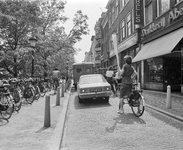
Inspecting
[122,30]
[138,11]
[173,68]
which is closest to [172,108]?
[173,68]

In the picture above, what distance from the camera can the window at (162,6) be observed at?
42.7ft

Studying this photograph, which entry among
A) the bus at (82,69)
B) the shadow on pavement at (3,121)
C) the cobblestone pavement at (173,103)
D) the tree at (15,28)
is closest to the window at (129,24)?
the bus at (82,69)

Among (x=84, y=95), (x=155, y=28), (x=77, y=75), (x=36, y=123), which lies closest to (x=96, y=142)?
(x=36, y=123)

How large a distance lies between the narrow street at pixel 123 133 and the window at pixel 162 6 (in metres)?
9.48

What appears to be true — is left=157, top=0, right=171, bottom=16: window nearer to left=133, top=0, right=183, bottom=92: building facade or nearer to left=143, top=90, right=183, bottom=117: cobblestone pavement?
left=133, top=0, right=183, bottom=92: building facade

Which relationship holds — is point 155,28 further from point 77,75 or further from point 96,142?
point 96,142

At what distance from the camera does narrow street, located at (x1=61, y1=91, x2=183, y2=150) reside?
3.77m

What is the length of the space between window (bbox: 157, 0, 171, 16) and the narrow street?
31.1ft

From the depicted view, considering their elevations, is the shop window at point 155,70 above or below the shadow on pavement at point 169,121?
above

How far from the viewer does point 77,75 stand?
19391 mm

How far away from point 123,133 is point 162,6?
1198 cm

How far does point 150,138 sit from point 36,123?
312 cm

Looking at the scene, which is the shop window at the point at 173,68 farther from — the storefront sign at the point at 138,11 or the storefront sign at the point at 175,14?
the storefront sign at the point at 138,11

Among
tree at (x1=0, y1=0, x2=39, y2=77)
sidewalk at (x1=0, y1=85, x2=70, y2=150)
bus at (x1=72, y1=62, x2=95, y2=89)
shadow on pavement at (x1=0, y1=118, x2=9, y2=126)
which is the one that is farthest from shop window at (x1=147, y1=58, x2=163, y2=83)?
shadow on pavement at (x1=0, y1=118, x2=9, y2=126)
